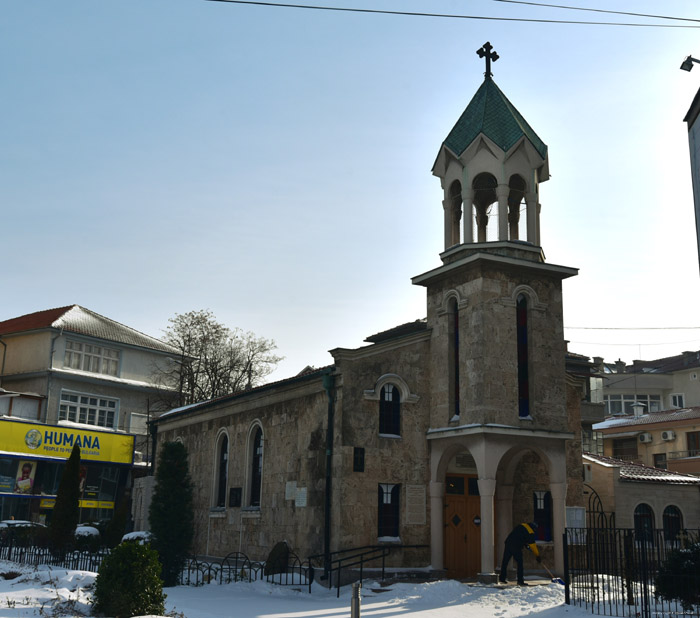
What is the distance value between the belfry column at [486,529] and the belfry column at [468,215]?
7126 millimetres

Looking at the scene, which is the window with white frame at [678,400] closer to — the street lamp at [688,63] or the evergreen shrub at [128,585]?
the street lamp at [688,63]

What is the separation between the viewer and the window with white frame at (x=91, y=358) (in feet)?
165

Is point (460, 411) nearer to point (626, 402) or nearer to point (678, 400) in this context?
point (678, 400)

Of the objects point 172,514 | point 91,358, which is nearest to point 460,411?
point 172,514

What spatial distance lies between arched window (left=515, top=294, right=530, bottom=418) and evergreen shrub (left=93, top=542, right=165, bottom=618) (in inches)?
464

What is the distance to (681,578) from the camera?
1595 centimetres

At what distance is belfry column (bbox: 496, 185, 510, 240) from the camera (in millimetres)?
23344

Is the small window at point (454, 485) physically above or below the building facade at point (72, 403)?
below

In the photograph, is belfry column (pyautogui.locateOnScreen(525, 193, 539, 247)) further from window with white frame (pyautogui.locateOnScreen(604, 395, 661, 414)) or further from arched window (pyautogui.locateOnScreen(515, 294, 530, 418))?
window with white frame (pyautogui.locateOnScreen(604, 395, 661, 414))

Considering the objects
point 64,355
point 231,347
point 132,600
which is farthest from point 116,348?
point 132,600

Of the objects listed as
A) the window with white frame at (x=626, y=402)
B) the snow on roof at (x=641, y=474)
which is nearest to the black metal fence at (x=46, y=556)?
the snow on roof at (x=641, y=474)

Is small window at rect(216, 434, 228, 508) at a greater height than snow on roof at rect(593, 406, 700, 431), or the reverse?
snow on roof at rect(593, 406, 700, 431)

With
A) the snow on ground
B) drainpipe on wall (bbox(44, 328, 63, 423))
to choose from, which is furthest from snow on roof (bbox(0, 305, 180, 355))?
the snow on ground

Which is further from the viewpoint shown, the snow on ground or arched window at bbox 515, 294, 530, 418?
arched window at bbox 515, 294, 530, 418
